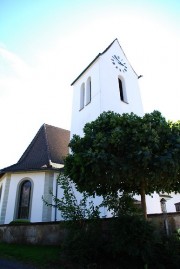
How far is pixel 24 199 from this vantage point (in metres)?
21.1

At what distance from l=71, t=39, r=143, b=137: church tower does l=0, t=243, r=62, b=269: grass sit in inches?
503

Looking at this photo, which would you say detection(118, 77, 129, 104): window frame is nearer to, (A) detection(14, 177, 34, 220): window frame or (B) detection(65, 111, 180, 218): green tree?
(A) detection(14, 177, 34, 220): window frame

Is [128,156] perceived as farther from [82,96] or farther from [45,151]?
[82,96]

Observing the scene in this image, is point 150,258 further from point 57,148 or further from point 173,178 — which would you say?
point 57,148

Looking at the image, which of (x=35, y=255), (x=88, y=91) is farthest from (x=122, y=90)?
(x=35, y=255)

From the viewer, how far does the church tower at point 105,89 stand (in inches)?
909

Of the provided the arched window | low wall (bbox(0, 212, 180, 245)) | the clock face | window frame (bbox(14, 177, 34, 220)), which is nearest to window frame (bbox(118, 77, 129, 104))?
the clock face

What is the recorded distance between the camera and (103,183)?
1160cm

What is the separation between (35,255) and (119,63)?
75.2 ft

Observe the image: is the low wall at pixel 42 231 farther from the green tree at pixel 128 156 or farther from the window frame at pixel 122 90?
the window frame at pixel 122 90

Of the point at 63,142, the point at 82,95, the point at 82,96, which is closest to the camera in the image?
the point at 63,142

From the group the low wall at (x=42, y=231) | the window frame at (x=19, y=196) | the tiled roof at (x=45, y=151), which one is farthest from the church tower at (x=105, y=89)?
the low wall at (x=42, y=231)

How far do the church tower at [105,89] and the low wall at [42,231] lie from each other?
11157 mm

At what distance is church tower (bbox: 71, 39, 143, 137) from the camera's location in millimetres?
23094
